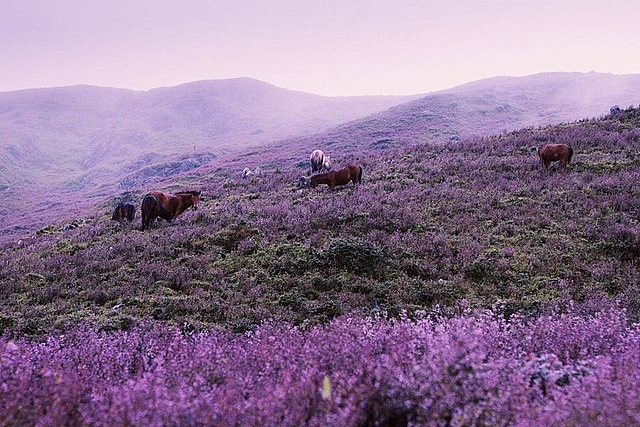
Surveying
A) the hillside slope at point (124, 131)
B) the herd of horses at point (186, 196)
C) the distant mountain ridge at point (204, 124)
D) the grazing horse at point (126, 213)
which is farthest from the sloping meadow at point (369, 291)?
the hillside slope at point (124, 131)

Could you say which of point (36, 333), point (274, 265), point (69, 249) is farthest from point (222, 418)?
point (69, 249)

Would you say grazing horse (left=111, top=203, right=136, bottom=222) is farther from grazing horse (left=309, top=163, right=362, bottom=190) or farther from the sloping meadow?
grazing horse (left=309, top=163, right=362, bottom=190)

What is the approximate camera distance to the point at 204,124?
416 feet

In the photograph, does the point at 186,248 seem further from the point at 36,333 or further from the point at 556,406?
the point at 556,406

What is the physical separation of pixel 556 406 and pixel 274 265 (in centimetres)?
736

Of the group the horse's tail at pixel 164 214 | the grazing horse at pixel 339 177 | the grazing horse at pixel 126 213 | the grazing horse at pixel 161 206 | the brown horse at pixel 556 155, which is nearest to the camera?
the grazing horse at pixel 161 206

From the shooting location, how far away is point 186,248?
1163 cm

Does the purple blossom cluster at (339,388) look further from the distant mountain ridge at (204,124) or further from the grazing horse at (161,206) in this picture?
the distant mountain ridge at (204,124)

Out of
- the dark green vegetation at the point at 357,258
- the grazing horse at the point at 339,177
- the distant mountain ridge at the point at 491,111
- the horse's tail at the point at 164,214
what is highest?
the distant mountain ridge at the point at 491,111

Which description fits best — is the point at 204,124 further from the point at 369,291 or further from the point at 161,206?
the point at 369,291

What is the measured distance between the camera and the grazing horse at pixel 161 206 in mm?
14969

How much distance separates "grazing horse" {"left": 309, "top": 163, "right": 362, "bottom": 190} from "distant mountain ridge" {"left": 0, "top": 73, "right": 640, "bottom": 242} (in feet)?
79.9

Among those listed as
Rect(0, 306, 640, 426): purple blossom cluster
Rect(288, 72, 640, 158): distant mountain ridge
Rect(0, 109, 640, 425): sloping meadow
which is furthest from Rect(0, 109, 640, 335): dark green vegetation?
Rect(288, 72, 640, 158): distant mountain ridge

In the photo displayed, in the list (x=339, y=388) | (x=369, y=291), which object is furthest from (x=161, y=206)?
(x=339, y=388)
